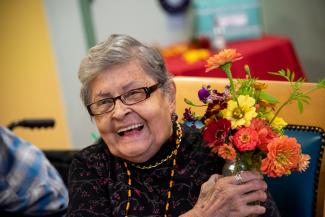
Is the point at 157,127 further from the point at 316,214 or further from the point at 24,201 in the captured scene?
the point at 24,201

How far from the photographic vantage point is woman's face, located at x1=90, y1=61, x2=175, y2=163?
1348 mm

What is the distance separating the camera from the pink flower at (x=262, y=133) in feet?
3.55

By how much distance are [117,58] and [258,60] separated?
7.32 feet

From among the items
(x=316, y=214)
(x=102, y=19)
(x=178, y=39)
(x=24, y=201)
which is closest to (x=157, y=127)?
(x=316, y=214)

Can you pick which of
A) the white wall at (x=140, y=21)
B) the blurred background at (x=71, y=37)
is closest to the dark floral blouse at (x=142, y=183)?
the blurred background at (x=71, y=37)

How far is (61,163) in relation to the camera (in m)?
2.25

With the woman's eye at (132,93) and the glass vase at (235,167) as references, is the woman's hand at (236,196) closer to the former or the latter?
the glass vase at (235,167)

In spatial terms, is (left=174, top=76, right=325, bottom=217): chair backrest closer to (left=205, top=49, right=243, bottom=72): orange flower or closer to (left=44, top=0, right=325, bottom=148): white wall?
(left=205, top=49, right=243, bottom=72): orange flower

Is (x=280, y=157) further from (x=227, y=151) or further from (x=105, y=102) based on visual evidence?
(x=105, y=102)

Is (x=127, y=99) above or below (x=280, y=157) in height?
above

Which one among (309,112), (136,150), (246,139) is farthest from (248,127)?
(309,112)

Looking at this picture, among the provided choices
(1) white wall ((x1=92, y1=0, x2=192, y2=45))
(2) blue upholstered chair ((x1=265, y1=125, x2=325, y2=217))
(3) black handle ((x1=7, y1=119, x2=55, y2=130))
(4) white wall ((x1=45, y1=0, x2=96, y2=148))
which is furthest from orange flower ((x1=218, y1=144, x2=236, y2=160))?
(1) white wall ((x1=92, y1=0, x2=192, y2=45))

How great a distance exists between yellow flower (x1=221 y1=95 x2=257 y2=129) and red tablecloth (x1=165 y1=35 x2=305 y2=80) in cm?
187

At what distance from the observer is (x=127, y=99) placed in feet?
4.47
